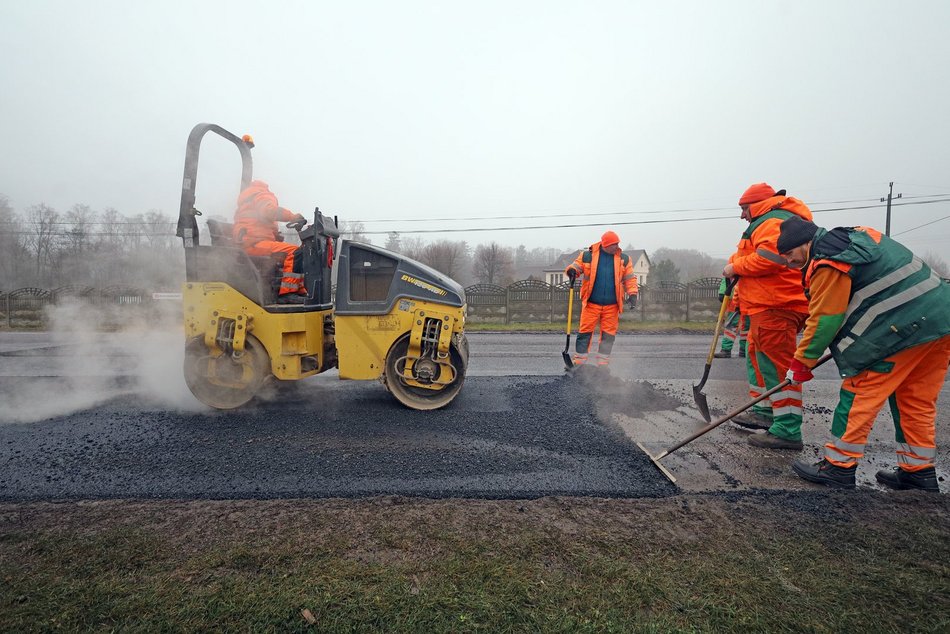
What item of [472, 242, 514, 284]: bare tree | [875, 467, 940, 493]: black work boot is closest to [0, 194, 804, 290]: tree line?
[472, 242, 514, 284]: bare tree

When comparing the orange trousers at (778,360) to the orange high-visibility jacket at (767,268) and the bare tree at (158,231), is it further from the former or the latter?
the bare tree at (158,231)

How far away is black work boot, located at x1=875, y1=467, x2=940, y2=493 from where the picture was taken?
9.53 feet

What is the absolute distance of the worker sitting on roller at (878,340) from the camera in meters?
2.78

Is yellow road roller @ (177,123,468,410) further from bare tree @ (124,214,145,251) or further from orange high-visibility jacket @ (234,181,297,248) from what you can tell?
bare tree @ (124,214,145,251)

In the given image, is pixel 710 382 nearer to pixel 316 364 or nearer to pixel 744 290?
pixel 744 290

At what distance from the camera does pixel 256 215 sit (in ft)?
15.7

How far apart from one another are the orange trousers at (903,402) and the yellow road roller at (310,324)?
306cm

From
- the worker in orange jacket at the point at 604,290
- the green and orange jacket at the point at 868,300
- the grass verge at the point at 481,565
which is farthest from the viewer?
the worker in orange jacket at the point at 604,290

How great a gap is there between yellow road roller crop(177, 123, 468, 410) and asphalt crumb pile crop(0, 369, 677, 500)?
319 millimetres

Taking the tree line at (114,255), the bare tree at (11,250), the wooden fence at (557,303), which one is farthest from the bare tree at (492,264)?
the bare tree at (11,250)

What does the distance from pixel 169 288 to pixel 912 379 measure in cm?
713

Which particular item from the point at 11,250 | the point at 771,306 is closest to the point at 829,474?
the point at 771,306

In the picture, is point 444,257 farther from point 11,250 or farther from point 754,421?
point 754,421

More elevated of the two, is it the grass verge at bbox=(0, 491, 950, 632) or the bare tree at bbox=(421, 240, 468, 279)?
the bare tree at bbox=(421, 240, 468, 279)
